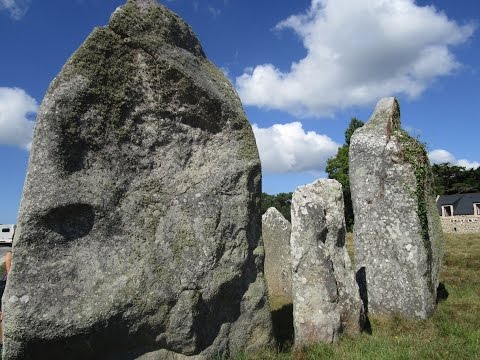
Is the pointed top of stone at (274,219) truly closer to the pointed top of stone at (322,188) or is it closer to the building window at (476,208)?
the pointed top of stone at (322,188)

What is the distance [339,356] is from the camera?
656cm

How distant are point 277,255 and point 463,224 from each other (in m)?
39.7

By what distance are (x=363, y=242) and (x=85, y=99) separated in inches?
249

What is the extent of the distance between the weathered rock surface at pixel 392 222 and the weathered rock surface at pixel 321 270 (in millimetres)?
1692

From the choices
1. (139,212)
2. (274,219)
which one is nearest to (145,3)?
(139,212)

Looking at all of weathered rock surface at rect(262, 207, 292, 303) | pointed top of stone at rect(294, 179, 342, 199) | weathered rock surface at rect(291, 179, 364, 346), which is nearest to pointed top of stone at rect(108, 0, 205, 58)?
pointed top of stone at rect(294, 179, 342, 199)

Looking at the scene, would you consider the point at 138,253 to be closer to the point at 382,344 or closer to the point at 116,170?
the point at 116,170

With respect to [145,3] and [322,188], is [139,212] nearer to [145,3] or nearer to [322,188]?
[145,3]

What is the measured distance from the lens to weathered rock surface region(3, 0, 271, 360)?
18.2 ft

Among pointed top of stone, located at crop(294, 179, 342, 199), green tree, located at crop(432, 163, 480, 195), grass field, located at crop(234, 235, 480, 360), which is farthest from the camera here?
green tree, located at crop(432, 163, 480, 195)

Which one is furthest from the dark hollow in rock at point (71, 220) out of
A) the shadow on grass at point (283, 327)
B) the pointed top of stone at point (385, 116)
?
the pointed top of stone at point (385, 116)

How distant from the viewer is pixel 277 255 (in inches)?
490

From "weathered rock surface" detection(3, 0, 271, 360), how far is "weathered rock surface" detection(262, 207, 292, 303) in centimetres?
515

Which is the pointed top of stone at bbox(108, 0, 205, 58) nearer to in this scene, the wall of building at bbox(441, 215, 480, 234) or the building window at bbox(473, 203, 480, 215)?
the wall of building at bbox(441, 215, 480, 234)
